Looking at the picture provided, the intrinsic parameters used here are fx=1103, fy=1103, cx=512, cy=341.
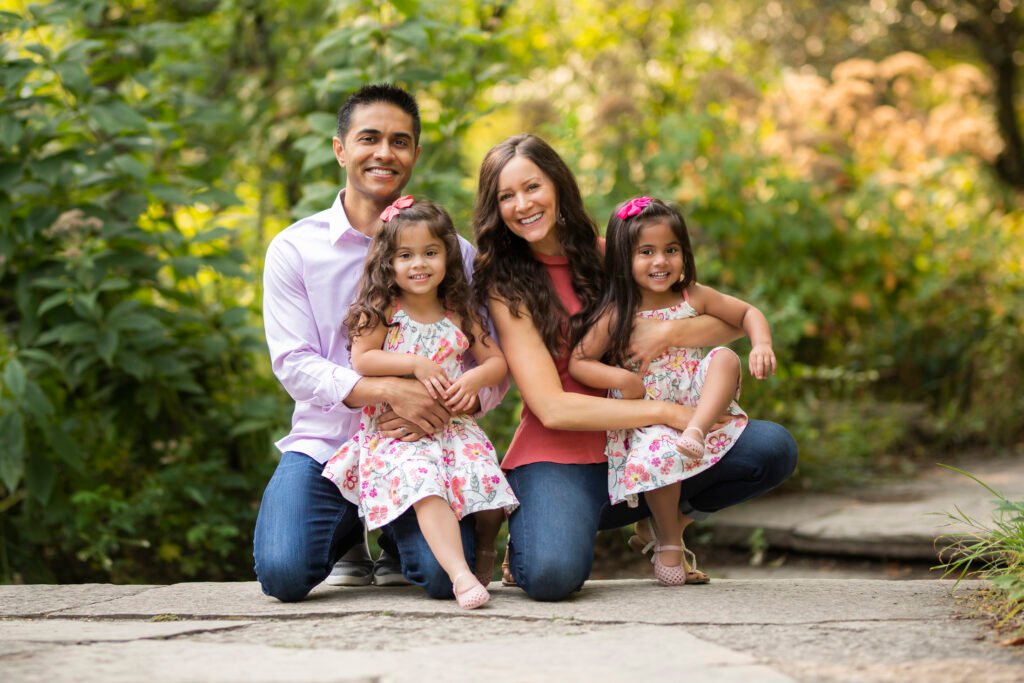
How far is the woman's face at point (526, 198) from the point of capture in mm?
3076

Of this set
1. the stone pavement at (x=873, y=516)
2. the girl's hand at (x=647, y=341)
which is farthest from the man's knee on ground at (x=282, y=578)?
the stone pavement at (x=873, y=516)

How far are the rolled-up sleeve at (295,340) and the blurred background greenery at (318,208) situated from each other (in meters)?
0.82

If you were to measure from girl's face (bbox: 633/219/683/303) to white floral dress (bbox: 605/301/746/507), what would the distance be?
106 millimetres

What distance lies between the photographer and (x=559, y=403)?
2992 millimetres

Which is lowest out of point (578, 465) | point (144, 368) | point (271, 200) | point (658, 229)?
point (578, 465)

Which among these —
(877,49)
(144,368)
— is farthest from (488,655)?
(877,49)

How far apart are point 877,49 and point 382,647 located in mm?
9791

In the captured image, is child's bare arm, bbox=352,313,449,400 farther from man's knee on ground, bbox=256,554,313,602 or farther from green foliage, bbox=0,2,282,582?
green foliage, bbox=0,2,282,582

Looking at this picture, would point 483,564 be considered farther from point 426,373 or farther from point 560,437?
point 426,373

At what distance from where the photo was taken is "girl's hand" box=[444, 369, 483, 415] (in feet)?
9.45

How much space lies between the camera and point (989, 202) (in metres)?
8.60

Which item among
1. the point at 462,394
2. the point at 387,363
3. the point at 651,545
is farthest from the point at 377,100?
the point at 651,545

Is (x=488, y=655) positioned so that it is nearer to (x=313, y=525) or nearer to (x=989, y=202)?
(x=313, y=525)

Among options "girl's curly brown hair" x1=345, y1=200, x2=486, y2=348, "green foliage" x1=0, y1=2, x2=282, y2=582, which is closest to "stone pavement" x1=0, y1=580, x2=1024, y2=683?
"girl's curly brown hair" x1=345, y1=200, x2=486, y2=348
